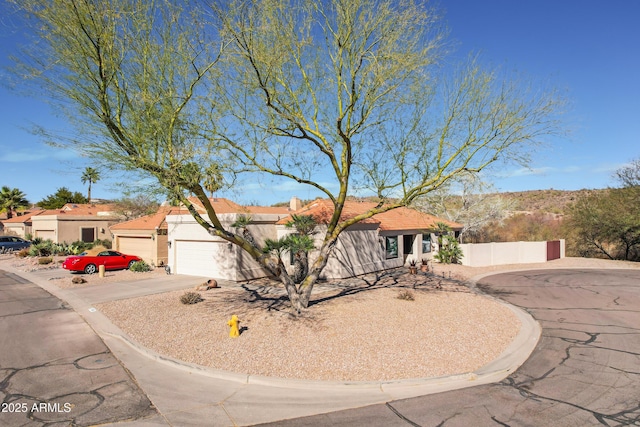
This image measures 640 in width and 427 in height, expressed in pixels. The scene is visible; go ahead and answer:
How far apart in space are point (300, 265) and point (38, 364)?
457 inches

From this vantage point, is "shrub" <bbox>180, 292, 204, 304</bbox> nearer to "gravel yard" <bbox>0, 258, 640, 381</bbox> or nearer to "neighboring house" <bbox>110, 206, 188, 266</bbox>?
"gravel yard" <bbox>0, 258, 640, 381</bbox>

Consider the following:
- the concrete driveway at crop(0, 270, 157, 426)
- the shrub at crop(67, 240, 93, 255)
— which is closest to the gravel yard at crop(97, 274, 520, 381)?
the concrete driveway at crop(0, 270, 157, 426)

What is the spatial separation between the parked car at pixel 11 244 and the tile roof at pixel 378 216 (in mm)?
29439

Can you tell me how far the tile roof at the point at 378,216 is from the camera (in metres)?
20.5

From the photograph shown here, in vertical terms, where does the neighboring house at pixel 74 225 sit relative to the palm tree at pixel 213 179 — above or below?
below

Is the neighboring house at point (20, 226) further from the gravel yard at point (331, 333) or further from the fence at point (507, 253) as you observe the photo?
the fence at point (507, 253)

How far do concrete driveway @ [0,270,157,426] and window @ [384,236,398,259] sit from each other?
16166 millimetres

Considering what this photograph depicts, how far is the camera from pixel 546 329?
10.9 meters

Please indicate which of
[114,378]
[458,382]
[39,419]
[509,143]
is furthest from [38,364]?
[509,143]

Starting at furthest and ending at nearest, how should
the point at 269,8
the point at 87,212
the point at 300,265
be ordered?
the point at 87,212 → the point at 300,265 → the point at 269,8

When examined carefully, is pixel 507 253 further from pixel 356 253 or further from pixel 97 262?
pixel 97 262

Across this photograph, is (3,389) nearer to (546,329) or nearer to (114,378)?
(114,378)

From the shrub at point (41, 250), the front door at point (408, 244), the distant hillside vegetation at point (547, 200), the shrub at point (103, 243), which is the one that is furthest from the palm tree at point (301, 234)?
the distant hillside vegetation at point (547, 200)

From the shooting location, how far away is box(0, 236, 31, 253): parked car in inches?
1359
